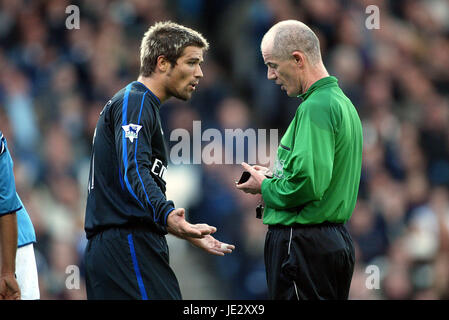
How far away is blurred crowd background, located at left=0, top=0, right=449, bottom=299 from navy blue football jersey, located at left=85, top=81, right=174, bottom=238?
149 inches

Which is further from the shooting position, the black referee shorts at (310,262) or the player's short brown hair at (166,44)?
the player's short brown hair at (166,44)

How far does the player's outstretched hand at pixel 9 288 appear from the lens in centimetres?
471

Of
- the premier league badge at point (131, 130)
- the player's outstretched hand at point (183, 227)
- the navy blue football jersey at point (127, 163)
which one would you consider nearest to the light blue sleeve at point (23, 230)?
the navy blue football jersey at point (127, 163)

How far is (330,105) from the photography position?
4.88 metres

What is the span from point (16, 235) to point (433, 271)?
19.0 feet

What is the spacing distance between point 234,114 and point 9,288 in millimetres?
5407

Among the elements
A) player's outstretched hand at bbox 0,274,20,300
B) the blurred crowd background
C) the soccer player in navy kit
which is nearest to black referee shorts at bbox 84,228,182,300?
the soccer player in navy kit

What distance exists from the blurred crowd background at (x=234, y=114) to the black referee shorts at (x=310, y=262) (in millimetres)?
3580

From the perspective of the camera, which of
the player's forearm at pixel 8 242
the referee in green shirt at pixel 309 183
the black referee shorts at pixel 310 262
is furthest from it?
the black referee shorts at pixel 310 262

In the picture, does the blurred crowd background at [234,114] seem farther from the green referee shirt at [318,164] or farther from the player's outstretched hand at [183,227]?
the player's outstretched hand at [183,227]

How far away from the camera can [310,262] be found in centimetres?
490
